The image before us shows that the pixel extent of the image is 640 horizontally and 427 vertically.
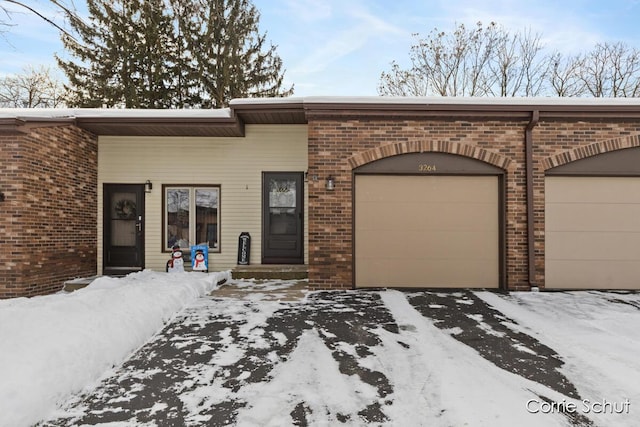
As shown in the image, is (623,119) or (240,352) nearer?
(240,352)

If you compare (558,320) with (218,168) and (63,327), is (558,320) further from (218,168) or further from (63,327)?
(218,168)

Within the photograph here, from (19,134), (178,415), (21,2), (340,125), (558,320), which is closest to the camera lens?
(178,415)

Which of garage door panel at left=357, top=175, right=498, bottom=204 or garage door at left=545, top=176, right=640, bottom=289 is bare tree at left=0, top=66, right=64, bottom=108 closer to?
garage door panel at left=357, top=175, right=498, bottom=204

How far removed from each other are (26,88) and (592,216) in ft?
84.3

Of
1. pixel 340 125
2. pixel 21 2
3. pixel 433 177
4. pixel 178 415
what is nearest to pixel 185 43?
pixel 21 2

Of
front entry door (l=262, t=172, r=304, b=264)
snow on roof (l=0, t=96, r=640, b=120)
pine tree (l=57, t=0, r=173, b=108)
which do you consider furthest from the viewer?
pine tree (l=57, t=0, r=173, b=108)

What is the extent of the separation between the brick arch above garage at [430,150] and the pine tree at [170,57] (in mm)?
10736

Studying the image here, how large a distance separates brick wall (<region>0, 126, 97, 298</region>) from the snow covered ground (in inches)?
69.8

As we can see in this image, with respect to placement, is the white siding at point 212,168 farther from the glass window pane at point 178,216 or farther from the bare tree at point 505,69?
the bare tree at point 505,69

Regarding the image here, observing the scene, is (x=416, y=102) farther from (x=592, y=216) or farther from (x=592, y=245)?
(x=592, y=245)

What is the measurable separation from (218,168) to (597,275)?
322 inches

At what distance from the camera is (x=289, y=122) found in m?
7.86

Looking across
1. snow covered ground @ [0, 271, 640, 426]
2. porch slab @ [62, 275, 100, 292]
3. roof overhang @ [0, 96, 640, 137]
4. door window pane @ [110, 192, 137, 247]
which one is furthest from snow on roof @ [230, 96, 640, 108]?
porch slab @ [62, 275, 100, 292]

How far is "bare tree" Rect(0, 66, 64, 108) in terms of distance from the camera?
731 inches
